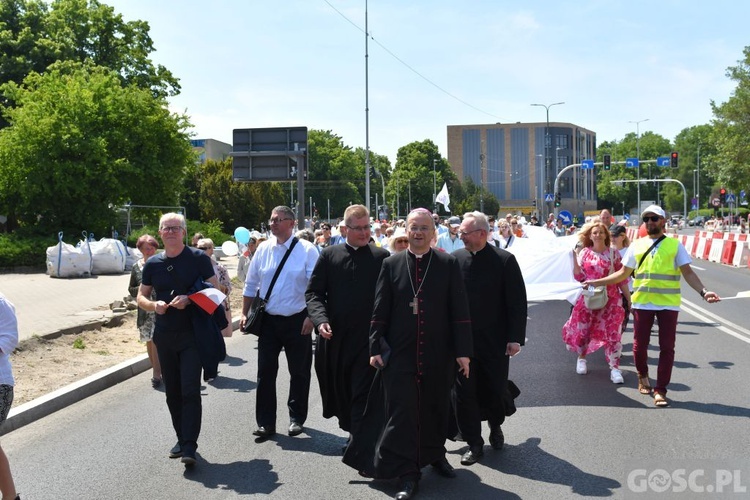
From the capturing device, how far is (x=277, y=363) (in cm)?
704

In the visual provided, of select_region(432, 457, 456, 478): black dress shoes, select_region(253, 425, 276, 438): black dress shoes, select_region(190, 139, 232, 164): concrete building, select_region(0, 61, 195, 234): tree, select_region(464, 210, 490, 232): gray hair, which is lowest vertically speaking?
select_region(253, 425, 276, 438): black dress shoes

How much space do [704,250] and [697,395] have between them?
30.4 metres

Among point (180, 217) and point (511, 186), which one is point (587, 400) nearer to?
point (180, 217)

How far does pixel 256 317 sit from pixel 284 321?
239mm

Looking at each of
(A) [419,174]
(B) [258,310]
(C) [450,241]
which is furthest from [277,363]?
(A) [419,174]

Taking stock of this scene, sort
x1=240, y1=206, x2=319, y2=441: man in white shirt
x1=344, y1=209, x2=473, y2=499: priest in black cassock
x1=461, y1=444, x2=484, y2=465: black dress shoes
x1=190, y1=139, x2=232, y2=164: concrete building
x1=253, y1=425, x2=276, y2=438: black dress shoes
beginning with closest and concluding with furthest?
x1=344, y1=209, x2=473, y2=499: priest in black cassock
x1=461, y1=444, x2=484, y2=465: black dress shoes
x1=253, y1=425, x2=276, y2=438: black dress shoes
x1=240, y1=206, x2=319, y2=441: man in white shirt
x1=190, y1=139, x2=232, y2=164: concrete building

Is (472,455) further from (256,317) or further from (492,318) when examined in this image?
(256,317)

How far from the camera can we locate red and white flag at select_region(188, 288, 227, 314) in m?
6.11

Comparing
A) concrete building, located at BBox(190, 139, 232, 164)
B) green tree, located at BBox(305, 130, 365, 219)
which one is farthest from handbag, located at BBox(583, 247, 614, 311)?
green tree, located at BBox(305, 130, 365, 219)

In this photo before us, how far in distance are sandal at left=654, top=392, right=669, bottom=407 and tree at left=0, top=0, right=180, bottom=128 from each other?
37698mm

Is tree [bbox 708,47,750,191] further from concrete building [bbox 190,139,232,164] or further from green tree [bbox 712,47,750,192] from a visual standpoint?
concrete building [bbox 190,139,232,164]

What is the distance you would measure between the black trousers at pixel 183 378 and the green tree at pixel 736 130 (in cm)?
5354

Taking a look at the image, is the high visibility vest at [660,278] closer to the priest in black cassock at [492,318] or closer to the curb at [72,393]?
the priest in black cassock at [492,318]

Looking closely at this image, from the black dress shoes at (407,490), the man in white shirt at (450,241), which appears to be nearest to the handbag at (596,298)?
the black dress shoes at (407,490)
